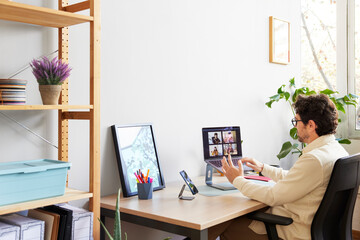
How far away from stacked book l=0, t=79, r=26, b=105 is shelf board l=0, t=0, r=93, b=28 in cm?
28

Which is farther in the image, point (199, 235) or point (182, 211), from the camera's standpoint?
point (182, 211)

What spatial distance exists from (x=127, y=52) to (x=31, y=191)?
1093 mm

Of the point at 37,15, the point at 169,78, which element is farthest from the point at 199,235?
the point at 169,78

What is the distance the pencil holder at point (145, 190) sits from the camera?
2.22 m

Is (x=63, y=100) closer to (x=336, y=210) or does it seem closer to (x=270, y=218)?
(x=270, y=218)

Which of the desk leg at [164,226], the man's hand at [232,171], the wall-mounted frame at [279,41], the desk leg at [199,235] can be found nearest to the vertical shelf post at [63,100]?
the desk leg at [164,226]

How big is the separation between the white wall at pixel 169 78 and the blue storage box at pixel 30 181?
0.33m

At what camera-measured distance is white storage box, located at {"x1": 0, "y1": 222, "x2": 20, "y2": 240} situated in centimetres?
152

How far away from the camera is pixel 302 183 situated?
204cm

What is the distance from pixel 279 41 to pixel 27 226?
2.82m

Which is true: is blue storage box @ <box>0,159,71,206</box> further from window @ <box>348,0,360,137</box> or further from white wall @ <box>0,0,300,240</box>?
window @ <box>348,0,360,137</box>

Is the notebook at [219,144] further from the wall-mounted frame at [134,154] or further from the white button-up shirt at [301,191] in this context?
the white button-up shirt at [301,191]

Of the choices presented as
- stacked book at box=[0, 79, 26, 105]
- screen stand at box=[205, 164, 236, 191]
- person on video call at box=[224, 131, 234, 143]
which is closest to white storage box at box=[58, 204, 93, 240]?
stacked book at box=[0, 79, 26, 105]

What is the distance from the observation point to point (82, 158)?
2.22 meters
